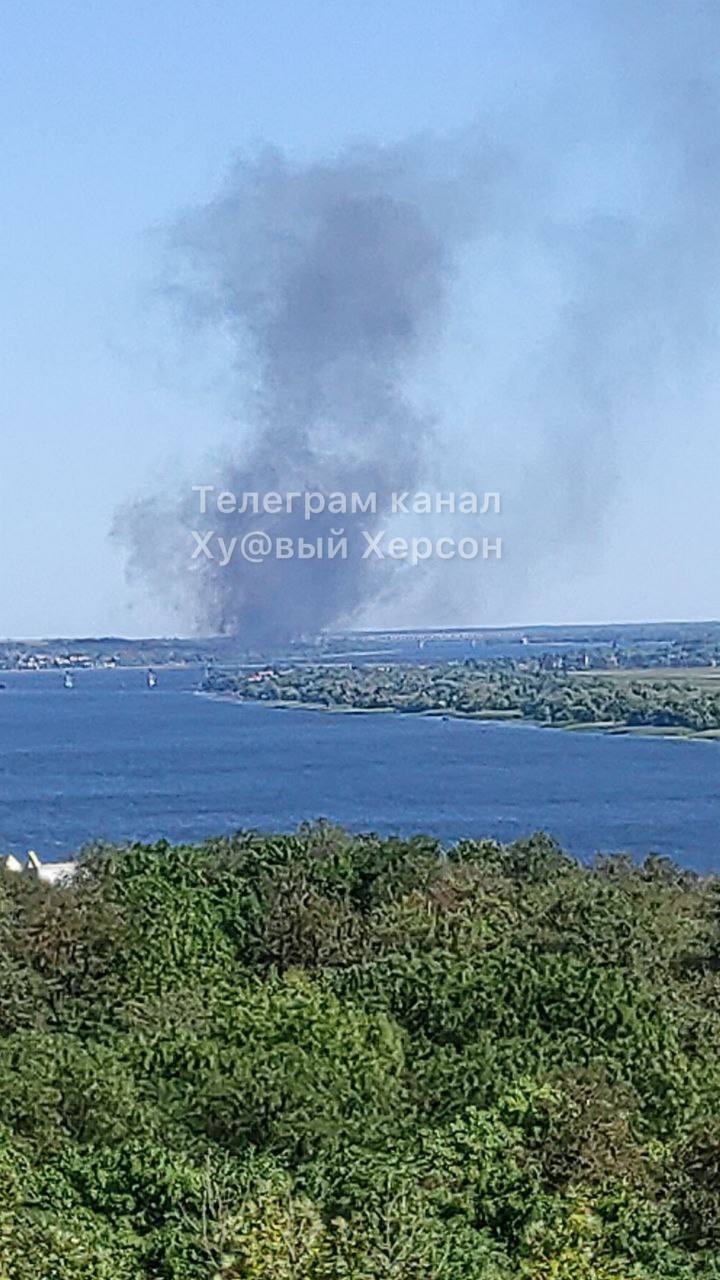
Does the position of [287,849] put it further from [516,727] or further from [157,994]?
[516,727]

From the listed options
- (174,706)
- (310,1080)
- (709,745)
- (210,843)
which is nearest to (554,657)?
(174,706)

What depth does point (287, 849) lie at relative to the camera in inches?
390

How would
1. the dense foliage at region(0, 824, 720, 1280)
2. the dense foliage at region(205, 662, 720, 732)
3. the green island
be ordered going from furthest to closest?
the dense foliage at region(205, 662, 720, 732) < the green island < the dense foliage at region(0, 824, 720, 1280)

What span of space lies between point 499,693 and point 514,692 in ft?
1.08

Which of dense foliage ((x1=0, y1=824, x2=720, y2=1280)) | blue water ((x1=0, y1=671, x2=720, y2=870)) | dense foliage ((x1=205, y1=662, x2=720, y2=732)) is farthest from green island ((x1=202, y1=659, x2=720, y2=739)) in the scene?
dense foliage ((x1=0, y1=824, x2=720, y2=1280))

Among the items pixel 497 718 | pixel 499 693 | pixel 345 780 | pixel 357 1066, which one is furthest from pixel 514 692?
pixel 357 1066

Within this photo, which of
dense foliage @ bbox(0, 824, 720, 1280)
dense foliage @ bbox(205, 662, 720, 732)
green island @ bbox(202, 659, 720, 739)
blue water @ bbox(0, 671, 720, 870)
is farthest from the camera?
dense foliage @ bbox(205, 662, 720, 732)

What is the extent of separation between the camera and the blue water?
72.2 ft

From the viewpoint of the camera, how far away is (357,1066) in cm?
672

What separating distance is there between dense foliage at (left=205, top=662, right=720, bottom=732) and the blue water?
115cm

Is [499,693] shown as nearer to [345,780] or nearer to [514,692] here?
[514,692]

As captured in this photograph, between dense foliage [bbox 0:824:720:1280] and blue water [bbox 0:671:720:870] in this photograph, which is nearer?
dense foliage [bbox 0:824:720:1280]

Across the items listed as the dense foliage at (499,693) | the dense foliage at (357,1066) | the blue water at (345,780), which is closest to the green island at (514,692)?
the dense foliage at (499,693)

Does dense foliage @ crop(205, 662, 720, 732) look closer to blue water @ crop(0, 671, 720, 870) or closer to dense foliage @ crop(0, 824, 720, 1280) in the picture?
blue water @ crop(0, 671, 720, 870)
